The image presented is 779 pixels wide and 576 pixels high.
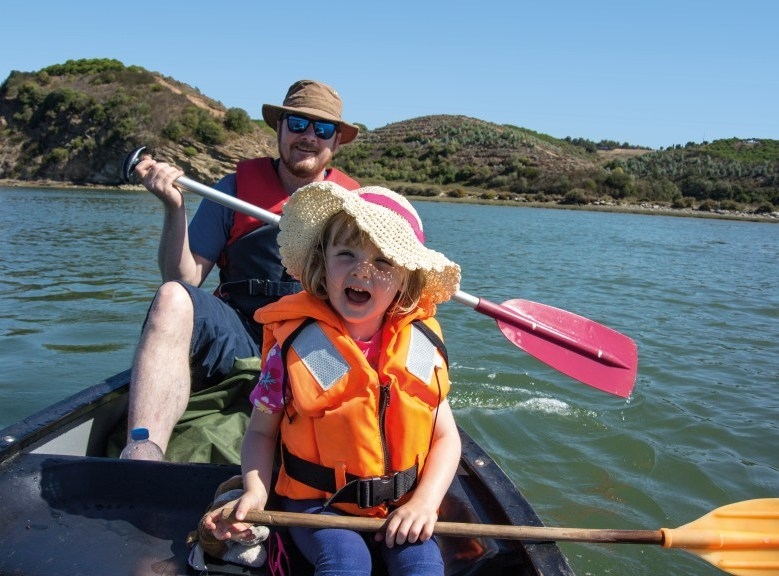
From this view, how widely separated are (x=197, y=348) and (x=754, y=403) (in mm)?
3718

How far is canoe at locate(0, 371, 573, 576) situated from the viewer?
5.42 ft

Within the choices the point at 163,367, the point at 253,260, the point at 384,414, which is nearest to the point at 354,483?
the point at 384,414

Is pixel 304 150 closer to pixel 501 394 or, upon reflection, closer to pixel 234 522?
pixel 234 522

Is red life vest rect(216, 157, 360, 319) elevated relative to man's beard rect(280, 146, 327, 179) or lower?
lower

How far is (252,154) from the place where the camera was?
37438mm

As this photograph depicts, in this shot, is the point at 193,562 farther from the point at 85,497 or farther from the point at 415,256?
the point at 415,256

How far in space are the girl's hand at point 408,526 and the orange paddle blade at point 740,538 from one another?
2.35ft

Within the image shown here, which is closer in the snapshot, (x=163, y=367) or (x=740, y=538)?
(x=740, y=538)

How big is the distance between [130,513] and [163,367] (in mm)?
523

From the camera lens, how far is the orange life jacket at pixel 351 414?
1.63m

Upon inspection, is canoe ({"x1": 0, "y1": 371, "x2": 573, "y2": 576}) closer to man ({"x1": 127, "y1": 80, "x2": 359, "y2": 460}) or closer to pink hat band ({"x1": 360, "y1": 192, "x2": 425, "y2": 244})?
man ({"x1": 127, "y1": 80, "x2": 359, "y2": 460})

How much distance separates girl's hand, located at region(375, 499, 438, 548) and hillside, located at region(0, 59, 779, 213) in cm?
3483

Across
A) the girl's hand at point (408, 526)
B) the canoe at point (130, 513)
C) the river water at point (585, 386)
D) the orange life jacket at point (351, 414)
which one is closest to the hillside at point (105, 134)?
the river water at point (585, 386)

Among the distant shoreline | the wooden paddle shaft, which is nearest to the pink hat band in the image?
the wooden paddle shaft
